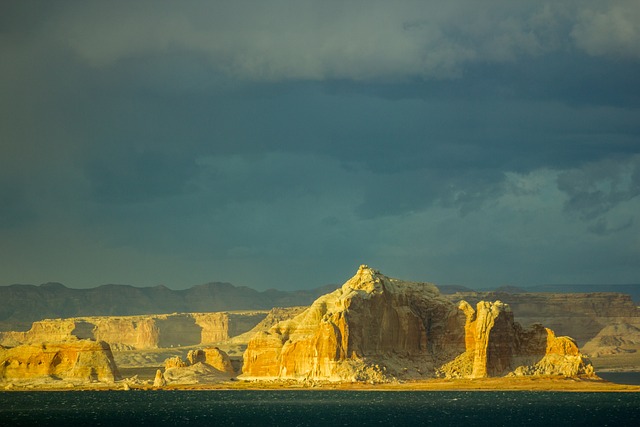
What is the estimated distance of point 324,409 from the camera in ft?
472

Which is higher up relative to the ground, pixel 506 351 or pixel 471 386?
pixel 506 351

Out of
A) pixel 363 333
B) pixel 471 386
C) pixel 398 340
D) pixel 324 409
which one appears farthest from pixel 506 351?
pixel 324 409

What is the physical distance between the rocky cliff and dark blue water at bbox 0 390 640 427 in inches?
199

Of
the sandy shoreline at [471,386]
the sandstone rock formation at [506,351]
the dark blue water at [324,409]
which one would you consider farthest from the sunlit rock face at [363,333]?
the dark blue water at [324,409]

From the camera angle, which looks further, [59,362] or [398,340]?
[59,362]

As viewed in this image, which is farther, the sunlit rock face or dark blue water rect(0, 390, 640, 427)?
the sunlit rock face

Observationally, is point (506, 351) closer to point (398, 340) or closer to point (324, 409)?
point (398, 340)

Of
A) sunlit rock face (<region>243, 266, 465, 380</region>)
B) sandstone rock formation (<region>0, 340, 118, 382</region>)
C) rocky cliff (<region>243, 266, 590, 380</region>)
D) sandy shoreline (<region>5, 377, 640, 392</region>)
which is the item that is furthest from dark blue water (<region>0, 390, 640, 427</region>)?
sandstone rock formation (<region>0, 340, 118, 382</region>)

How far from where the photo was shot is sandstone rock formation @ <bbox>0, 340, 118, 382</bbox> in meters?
198

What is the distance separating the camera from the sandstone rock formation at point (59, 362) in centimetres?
19762

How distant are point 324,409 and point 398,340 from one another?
1491 inches

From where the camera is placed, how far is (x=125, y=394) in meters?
184

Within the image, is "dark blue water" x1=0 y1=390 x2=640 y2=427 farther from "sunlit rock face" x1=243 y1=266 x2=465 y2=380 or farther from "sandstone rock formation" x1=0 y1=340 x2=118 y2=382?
"sandstone rock formation" x1=0 y1=340 x2=118 y2=382

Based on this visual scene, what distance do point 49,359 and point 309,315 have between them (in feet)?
148
